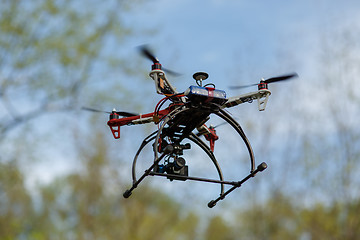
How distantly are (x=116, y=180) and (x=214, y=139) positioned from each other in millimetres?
15705

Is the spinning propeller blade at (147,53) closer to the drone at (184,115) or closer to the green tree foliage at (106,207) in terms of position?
the drone at (184,115)

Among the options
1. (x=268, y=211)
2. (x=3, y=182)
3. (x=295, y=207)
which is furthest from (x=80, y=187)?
(x=295, y=207)

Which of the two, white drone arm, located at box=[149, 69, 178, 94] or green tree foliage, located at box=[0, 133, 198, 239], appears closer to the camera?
white drone arm, located at box=[149, 69, 178, 94]

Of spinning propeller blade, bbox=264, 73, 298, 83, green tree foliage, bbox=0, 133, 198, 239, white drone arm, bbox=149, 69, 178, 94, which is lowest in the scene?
white drone arm, bbox=149, 69, 178, 94

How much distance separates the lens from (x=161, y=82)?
12.5 feet

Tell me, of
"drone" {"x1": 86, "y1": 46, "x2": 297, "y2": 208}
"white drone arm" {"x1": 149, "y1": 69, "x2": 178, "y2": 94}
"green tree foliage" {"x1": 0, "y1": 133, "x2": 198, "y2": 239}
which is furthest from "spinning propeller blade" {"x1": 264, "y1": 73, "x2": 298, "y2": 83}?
"green tree foliage" {"x1": 0, "y1": 133, "x2": 198, "y2": 239}

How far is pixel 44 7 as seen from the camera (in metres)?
13.9

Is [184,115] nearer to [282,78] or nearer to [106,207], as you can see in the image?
[282,78]

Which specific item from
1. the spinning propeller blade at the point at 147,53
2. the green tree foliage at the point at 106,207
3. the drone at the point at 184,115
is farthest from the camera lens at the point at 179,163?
the green tree foliage at the point at 106,207

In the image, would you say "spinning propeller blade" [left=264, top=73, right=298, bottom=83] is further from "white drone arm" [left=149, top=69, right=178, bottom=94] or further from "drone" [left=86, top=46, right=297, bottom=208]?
"white drone arm" [left=149, top=69, right=178, bottom=94]

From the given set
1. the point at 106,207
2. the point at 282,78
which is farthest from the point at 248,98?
the point at 106,207

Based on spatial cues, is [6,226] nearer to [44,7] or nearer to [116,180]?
[116,180]

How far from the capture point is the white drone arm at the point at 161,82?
3.76m

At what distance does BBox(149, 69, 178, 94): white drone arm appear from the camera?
376 centimetres
